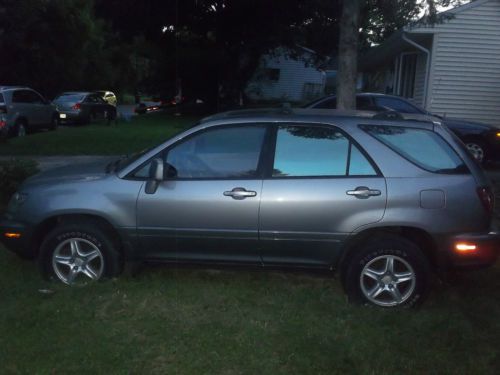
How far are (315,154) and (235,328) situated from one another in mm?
1569

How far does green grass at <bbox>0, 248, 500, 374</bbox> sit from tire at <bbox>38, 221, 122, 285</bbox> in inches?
5.2

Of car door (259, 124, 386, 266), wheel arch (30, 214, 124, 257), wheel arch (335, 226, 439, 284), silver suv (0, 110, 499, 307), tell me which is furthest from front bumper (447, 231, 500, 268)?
wheel arch (30, 214, 124, 257)

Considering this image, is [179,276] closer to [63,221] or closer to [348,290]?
[63,221]

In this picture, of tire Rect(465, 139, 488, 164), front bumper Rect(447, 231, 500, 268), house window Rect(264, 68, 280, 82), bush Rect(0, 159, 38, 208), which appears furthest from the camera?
house window Rect(264, 68, 280, 82)

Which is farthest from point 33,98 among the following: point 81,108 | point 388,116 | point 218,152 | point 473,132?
point 388,116

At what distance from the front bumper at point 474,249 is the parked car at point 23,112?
13.7 m

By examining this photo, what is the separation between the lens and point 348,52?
850 centimetres

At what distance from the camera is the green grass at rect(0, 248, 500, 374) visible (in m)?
Answer: 3.85

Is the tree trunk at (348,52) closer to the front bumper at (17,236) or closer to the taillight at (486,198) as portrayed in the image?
the taillight at (486,198)

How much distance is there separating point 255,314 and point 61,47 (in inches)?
1319

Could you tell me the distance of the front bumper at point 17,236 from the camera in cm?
508

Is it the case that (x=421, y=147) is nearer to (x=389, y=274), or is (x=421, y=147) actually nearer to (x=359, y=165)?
(x=359, y=165)

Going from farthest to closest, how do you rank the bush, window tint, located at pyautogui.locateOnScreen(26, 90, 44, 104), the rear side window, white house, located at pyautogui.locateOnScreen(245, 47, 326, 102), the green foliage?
white house, located at pyautogui.locateOnScreen(245, 47, 326, 102) < the green foliage < window tint, located at pyautogui.locateOnScreen(26, 90, 44, 104) < the bush < the rear side window

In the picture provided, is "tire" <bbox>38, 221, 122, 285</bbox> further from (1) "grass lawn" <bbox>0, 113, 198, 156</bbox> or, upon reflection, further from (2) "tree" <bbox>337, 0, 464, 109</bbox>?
(1) "grass lawn" <bbox>0, 113, 198, 156</bbox>
